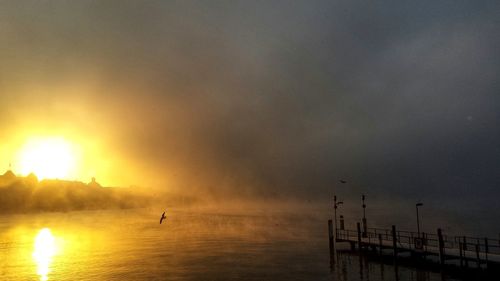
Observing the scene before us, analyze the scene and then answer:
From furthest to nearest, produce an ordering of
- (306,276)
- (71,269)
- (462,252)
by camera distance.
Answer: (71,269)
(306,276)
(462,252)

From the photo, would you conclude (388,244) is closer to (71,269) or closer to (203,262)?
(203,262)

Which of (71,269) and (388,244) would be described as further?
(71,269)

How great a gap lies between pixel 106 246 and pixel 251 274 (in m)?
55.8

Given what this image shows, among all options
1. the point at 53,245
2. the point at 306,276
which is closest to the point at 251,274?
the point at 306,276

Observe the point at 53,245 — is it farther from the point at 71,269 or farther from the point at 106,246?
the point at 71,269

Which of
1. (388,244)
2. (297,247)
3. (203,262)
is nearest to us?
(388,244)

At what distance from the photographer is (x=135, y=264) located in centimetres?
6406

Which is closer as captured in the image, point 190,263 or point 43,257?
point 190,263

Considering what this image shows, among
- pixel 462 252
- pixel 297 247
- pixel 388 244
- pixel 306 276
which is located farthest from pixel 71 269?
pixel 462 252

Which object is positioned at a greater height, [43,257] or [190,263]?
[190,263]

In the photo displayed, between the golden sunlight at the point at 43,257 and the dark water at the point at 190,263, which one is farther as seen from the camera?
the golden sunlight at the point at 43,257

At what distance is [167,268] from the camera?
197ft

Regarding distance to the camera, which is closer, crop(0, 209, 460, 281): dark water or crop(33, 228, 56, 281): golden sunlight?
crop(0, 209, 460, 281): dark water

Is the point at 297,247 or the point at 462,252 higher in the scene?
the point at 462,252
